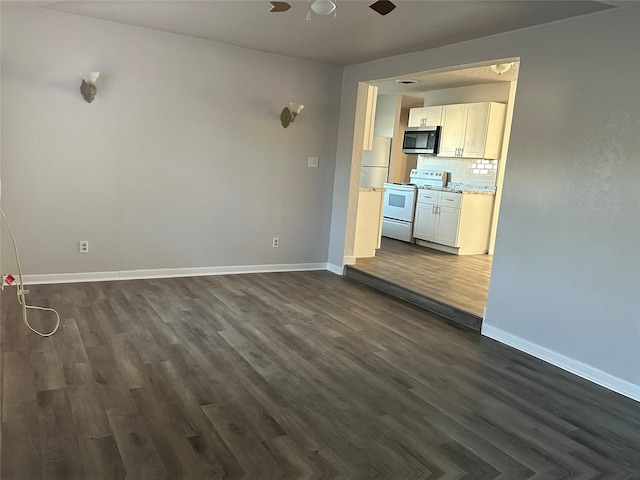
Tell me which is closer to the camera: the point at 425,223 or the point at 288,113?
the point at 288,113

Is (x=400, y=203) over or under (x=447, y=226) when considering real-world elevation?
over

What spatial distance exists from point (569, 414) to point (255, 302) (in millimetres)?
2692

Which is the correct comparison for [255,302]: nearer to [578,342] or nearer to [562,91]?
[578,342]

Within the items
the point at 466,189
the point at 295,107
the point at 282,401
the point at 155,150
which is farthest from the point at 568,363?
the point at 466,189

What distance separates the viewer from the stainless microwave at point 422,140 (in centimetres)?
768

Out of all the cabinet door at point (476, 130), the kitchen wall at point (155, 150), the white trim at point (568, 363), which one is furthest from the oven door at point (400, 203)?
the white trim at point (568, 363)

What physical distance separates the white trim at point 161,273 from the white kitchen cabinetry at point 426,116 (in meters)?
3.12

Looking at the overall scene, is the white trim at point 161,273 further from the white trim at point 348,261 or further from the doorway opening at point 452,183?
the doorway opening at point 452,183

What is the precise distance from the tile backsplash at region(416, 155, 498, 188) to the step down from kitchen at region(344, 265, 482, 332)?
2.75m

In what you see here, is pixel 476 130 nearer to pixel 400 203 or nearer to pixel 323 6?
pixel 400 203

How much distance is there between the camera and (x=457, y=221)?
6.92 metres

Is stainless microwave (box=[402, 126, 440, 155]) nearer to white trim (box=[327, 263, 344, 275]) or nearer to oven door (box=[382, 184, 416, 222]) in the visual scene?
oven door (box=[382, 184, 416, 222])

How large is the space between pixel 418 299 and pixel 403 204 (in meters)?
Answer: 3.18

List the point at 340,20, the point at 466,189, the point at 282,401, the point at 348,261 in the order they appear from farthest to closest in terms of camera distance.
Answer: the point at 466,189 < the point at 348,261 < the point at 340,20 < the point at 282,401
